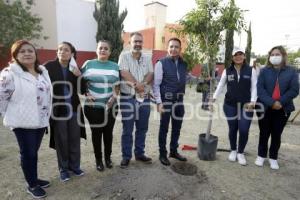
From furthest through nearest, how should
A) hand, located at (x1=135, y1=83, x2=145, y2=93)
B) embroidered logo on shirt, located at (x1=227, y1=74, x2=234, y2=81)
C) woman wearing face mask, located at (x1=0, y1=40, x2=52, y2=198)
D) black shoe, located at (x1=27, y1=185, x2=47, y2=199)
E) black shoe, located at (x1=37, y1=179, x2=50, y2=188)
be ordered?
embroidered logo on shirt, located at (x1=227, y1=74, x2=234, y2=81), hand, located at (x1=135, y1=83, x2=145, y2=93), black shoe, located at (x1=37, y1=179, x2=50, y2=188), black shoe, located at (x1=27, y1=185, x2=47, y2=199), woman wearing face mask, located at (x1=0, y1=40, x2=52, y2=198)

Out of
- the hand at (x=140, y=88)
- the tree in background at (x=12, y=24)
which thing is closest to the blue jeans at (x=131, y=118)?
the hand at (x=140, y=88)

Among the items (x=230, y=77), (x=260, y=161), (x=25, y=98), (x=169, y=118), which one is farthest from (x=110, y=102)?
(x=260, y=161)

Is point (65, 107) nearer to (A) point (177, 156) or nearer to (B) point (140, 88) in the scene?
(B) point (140, 88)

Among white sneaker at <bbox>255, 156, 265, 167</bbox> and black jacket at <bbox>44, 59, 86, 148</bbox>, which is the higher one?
black jacket at <bbox>44, 59, 86, 148</bbox>

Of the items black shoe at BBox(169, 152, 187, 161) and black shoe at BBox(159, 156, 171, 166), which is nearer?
black shoe at BBox(159, 156, 171, 166)

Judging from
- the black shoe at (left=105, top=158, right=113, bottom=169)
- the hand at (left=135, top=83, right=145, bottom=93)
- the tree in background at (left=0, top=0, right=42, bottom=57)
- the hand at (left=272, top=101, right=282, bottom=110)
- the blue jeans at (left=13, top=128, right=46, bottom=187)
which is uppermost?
the tree in background at (left=0, top=0, right=42, bottom=57)

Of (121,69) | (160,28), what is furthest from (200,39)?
(160,28)

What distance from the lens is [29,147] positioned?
3.08 m

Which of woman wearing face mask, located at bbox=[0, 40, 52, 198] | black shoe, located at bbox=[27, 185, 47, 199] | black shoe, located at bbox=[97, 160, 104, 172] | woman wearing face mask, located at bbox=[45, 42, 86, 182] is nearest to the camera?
woman wearing face mask, located at bbox=[0, 40, 52, 198]

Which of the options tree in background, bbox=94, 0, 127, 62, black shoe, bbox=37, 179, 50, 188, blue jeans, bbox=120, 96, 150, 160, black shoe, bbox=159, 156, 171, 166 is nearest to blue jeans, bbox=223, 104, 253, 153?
black shoe, bbox=159, 156, 171, 166

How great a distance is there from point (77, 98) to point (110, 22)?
45.1 feet

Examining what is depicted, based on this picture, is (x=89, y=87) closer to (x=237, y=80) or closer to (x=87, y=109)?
(x=87, y=109)

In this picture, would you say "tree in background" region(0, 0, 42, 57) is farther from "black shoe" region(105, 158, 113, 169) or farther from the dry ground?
"black shoe" region(105, 158, 113, 169)

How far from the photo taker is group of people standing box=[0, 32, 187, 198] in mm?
2957
